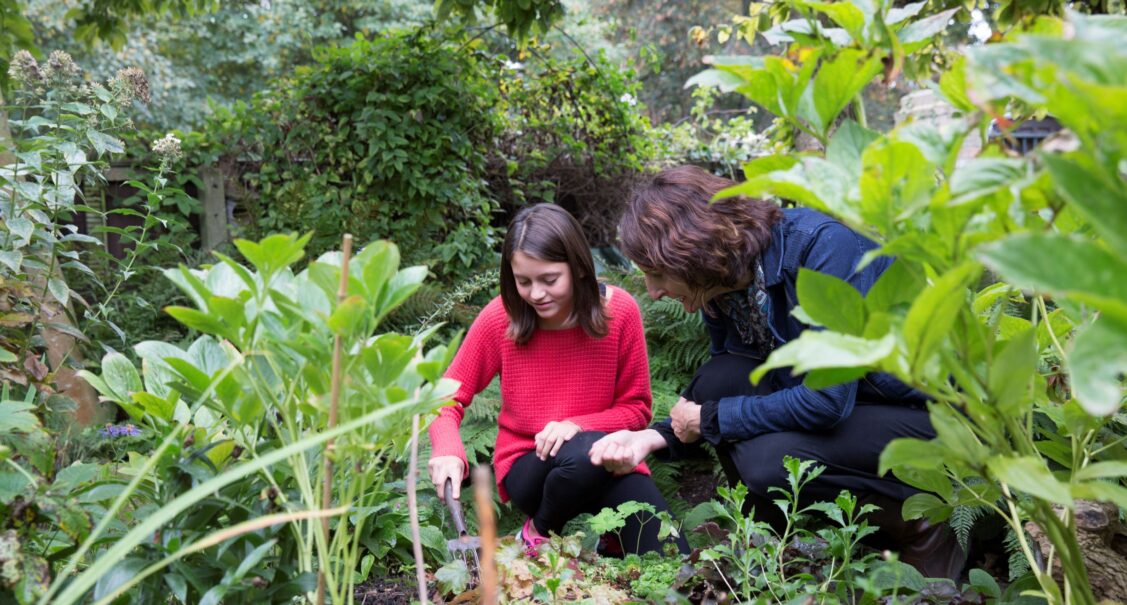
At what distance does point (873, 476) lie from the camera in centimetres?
208

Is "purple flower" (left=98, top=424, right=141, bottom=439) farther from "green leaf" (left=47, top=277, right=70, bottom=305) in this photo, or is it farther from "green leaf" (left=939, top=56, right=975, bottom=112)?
"green leaf" (left=939, top=56, right=975, bottom=112)

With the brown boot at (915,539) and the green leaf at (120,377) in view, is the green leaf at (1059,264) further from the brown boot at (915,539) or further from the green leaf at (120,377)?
the brown boot at (915,539)

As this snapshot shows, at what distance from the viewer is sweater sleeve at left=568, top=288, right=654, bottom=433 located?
270 cm

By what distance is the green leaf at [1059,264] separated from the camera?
0.51 metres

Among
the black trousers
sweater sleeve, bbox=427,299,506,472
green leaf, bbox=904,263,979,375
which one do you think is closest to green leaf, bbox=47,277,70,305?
sweater sleeve, bbox=427,299,506,472

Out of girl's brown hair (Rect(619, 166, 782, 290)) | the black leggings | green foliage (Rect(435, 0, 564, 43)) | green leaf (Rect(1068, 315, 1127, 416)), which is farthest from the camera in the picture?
green foliage (Rect(435, 0, 564, 43))

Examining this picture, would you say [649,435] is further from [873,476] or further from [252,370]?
[252,370]

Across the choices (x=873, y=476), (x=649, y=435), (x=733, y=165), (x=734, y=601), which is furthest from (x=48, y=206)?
(x=733, y=165)

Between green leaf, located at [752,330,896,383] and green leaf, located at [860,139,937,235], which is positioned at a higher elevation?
green leaf, located at [860,139,937,235]

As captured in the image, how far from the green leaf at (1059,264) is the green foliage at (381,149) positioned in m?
4.09

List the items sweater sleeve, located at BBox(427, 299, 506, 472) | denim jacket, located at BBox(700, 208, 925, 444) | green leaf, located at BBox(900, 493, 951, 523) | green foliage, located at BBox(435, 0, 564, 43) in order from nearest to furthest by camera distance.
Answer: green leaf, located at BBox(900, 493, 951, 523)
denim jacket, located at BBox(700, 208, 925, 444)
sweater sleeve, located at BBox(427, 299, 506, 472)
green foliage, located at BBox(435, 0, 564, 43)

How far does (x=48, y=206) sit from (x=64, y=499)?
1550 mm

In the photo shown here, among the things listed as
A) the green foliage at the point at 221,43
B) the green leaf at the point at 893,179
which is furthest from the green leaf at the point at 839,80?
the green foliage at the point at 221,43

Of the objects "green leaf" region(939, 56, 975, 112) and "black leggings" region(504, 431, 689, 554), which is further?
"black leggings" region(504, 431, 689, 554)
